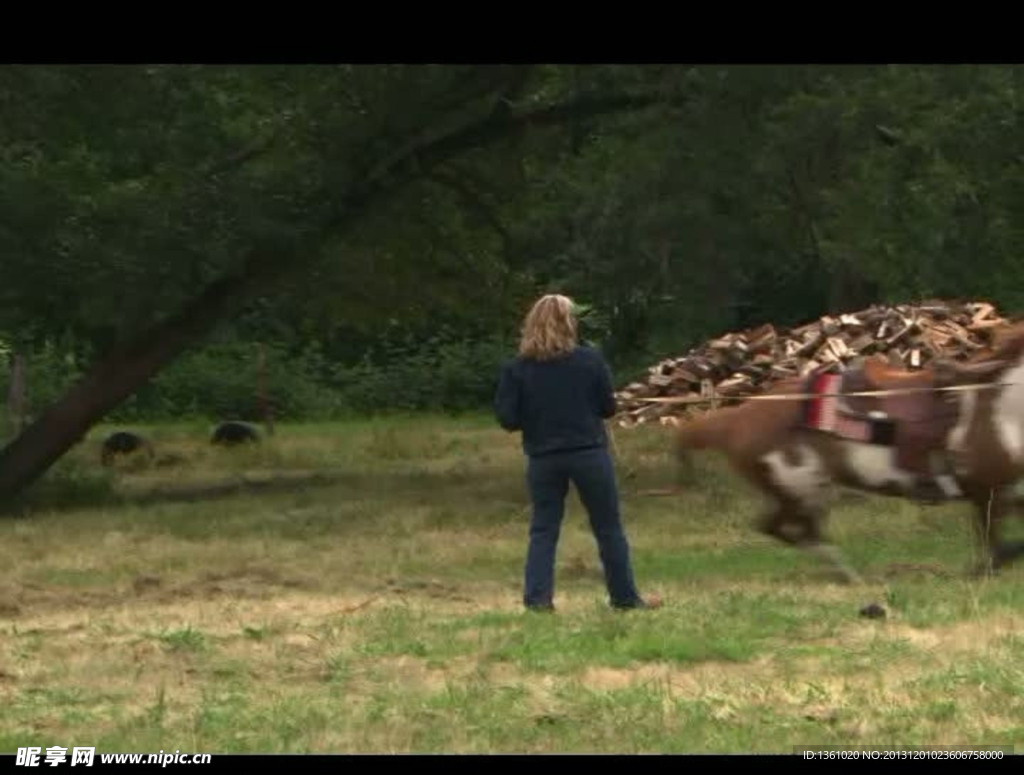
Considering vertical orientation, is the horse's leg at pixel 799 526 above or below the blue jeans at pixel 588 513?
below

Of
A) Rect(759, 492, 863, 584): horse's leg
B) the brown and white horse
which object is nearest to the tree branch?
the brown and white horse

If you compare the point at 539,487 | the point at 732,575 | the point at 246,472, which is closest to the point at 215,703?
the point at 539,487

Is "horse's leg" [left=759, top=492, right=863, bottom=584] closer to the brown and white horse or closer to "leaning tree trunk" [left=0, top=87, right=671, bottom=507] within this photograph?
the brown and white horse

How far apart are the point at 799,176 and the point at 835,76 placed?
3189 mm

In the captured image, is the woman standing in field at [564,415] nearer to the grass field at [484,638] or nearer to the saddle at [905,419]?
the grass field at [484,638]

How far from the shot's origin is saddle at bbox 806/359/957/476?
1373 cm

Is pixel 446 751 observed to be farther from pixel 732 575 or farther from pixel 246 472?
pixel 246 472

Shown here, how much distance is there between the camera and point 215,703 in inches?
352

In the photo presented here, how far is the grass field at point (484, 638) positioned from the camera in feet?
27.2

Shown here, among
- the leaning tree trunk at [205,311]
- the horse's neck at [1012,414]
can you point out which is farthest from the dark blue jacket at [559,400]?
the leaning tree trunk at [205,311]

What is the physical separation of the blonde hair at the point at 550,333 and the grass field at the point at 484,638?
4.79 feet

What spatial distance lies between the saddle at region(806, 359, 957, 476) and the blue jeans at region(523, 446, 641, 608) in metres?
2.66

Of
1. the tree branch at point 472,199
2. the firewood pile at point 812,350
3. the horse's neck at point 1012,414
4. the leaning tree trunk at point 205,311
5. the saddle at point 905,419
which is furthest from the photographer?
the firewood pile at point 812,350

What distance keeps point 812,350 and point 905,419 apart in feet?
58.1
